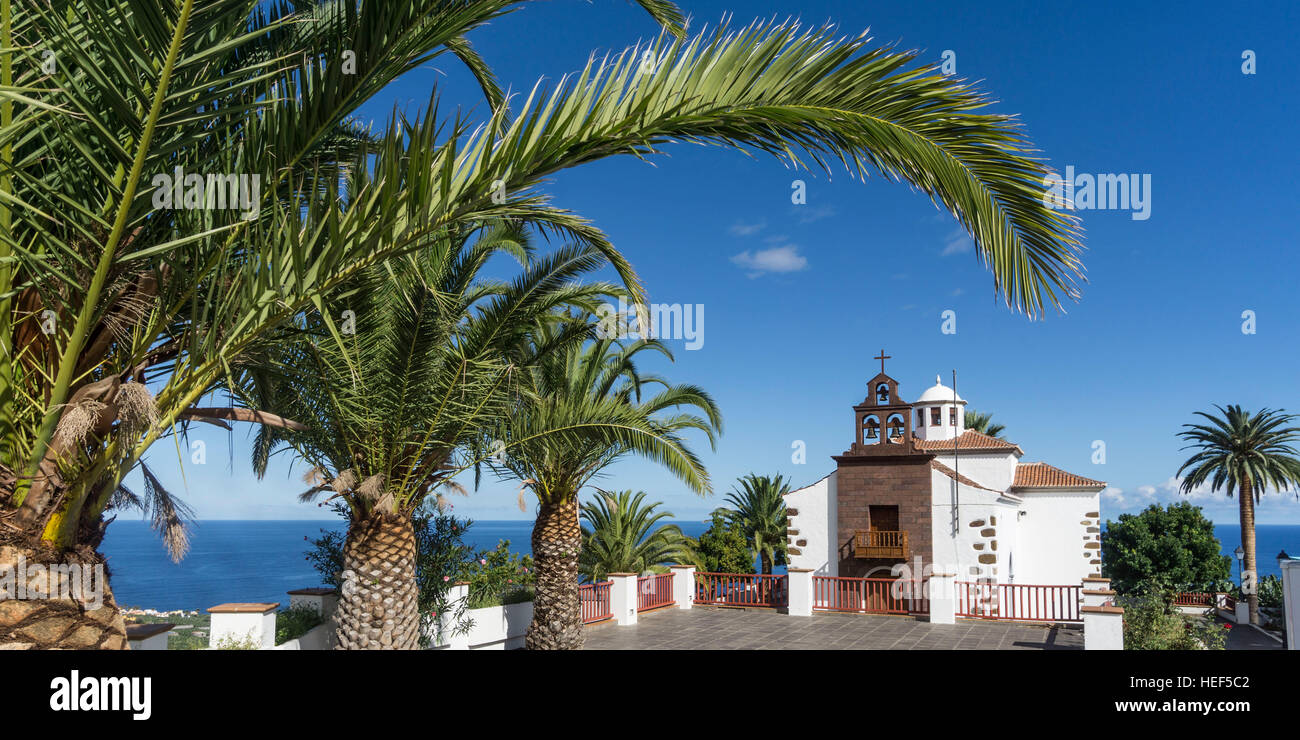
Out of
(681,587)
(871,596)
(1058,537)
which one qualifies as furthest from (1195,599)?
(681,587)

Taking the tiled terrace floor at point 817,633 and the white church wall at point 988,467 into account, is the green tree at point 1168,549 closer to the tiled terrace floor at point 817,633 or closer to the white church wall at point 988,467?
the white church wall at point 988,467

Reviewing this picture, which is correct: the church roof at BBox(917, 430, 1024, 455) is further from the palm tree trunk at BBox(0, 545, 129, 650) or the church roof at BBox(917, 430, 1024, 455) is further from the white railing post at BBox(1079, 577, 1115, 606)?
the palm tree trunk at BBox(0, 545, 129, 650)

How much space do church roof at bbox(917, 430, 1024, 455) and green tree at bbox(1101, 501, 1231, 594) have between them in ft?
31.5

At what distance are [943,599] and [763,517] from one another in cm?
1273

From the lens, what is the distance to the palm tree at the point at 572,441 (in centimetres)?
1016

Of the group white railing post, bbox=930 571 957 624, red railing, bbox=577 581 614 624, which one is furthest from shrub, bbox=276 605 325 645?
white railing post, bbox=930 571 957 624

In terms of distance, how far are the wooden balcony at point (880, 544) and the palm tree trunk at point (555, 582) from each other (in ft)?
30.6

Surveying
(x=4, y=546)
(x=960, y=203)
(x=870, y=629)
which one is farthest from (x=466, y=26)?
(x=870, y=629)

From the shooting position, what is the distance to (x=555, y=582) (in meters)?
12.3

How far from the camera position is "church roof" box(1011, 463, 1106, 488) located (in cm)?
2233
